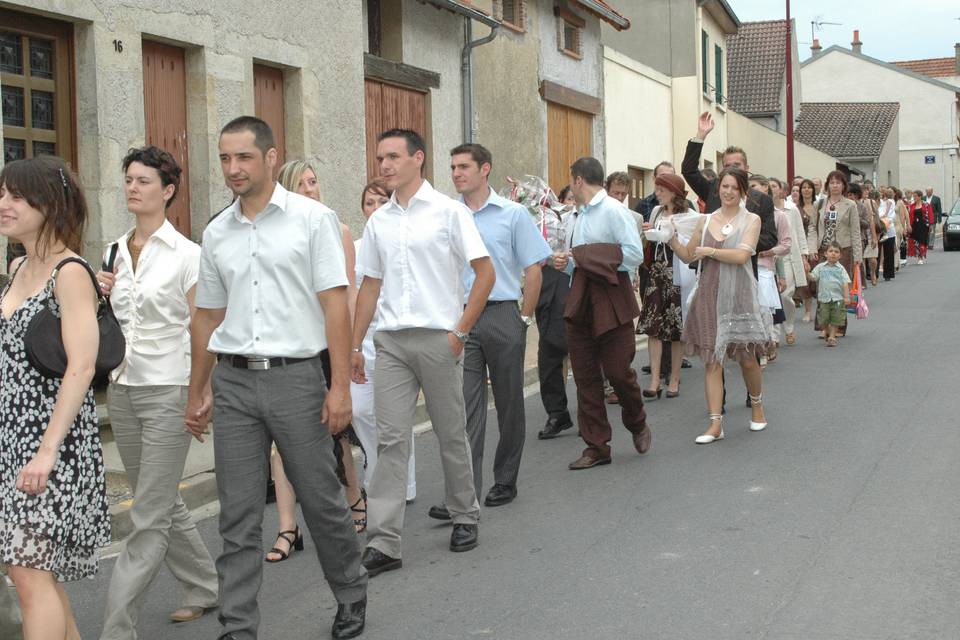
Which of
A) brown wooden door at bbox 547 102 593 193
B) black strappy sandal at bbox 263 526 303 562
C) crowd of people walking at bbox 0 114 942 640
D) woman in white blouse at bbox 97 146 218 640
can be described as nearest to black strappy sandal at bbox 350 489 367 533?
crowd of people walking at bbox 0 114 942 640

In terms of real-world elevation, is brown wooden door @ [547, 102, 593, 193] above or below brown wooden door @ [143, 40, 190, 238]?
above

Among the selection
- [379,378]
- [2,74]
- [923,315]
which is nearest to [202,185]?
[2,74]

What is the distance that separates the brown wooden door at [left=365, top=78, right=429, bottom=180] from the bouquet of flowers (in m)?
1.47

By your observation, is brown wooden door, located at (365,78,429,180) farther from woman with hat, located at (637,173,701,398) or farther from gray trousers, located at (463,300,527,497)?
gray trousers, located at (463,300,527,497)

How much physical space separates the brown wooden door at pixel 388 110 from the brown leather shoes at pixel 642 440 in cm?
635

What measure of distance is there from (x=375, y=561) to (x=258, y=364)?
1.52 m

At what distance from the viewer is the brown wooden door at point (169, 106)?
10820 millimetres

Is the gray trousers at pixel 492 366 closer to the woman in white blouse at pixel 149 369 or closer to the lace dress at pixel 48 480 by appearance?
the woman in white blouse at pixel 149 369

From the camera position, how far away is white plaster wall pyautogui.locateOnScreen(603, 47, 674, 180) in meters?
24.1

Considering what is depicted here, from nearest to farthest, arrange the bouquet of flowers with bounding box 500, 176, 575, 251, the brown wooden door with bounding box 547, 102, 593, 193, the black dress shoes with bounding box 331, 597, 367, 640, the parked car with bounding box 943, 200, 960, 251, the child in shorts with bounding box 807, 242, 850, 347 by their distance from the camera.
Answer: the black dress shoes with bounding box 331, 597, 367, 640, the bouquet of flowers with bounding box 500, 176, 575, 251, the child in shorts with bounding box 807, 242, 850, 347, the brown wooden door with bounding box 547, 102, 593, 193, the parked car with bounding box 943, 200, 960, 251

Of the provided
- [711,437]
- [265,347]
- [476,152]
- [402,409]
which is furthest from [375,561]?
[711,437]

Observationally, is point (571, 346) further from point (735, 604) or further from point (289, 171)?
point (735, 604)

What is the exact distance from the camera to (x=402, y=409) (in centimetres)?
581

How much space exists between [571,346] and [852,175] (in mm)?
50297
